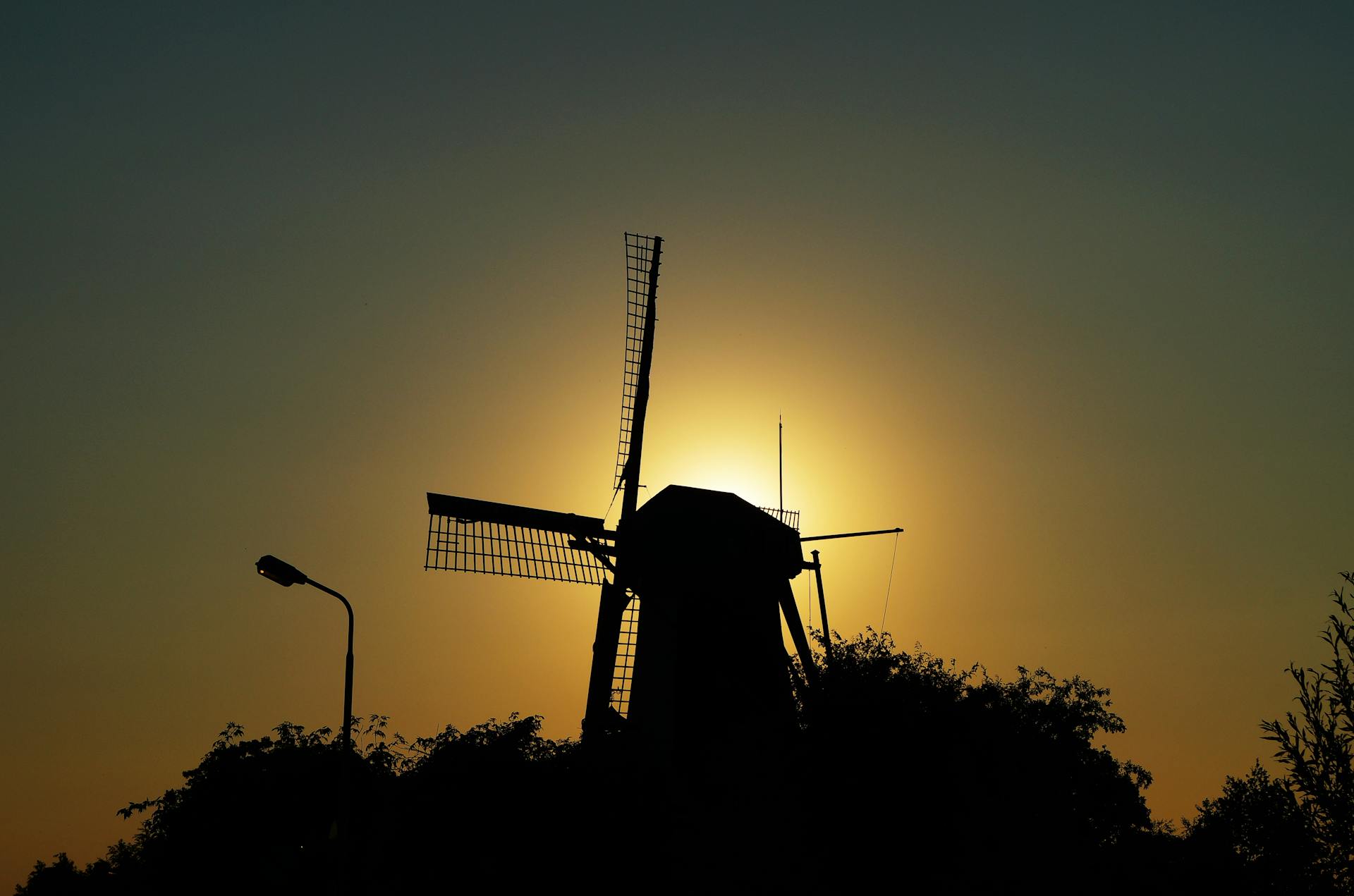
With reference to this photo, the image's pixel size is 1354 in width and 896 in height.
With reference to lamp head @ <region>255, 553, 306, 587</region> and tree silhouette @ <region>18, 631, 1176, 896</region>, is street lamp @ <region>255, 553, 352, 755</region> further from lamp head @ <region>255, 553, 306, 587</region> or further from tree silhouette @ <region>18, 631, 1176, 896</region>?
tree silhouette @ <region>18, 631, 1176, 896</region>

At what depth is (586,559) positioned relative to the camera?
32.5m

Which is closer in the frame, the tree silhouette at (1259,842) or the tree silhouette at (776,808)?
the tree silhouette at (1259,842)

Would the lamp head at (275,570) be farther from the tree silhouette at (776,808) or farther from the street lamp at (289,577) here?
the tree silhouette at (776,808)

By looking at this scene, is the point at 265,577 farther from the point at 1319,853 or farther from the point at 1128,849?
the point at 1128,849

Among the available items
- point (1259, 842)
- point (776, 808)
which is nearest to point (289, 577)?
point (776, 808)

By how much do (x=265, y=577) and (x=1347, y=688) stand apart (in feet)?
52.8

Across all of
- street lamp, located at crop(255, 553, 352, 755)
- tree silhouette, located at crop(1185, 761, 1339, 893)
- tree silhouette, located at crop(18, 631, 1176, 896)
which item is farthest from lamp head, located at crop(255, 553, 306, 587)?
tree silhouette, located at crop(1185, 761, 1339, 893)

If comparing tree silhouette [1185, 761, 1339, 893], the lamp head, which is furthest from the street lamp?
tree silhouette [1185, 761, 1339, 893]

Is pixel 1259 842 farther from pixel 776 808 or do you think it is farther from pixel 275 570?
pixel 275 570

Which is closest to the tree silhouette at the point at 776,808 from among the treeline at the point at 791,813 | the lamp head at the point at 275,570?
the treeline at the point at 791,813

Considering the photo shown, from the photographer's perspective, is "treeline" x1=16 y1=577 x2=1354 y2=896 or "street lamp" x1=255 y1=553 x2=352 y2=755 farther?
"treeline" x1=16 y1=577 x2=1354 y2=896

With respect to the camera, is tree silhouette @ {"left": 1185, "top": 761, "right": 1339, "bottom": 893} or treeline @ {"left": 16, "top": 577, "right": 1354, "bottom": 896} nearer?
tree silhouette @ {"left": 1185, "top": 761, "right": 1339, "bottom": 893}

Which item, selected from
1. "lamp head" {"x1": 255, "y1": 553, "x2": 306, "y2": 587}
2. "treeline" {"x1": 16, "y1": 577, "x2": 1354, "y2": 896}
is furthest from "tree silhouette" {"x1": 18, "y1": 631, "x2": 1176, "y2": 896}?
"lamp head" {"x1": 255, "y1": 553, "x2": 306, "y2": 587}

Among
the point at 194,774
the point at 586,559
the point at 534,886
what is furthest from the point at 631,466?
the point at 194,774
